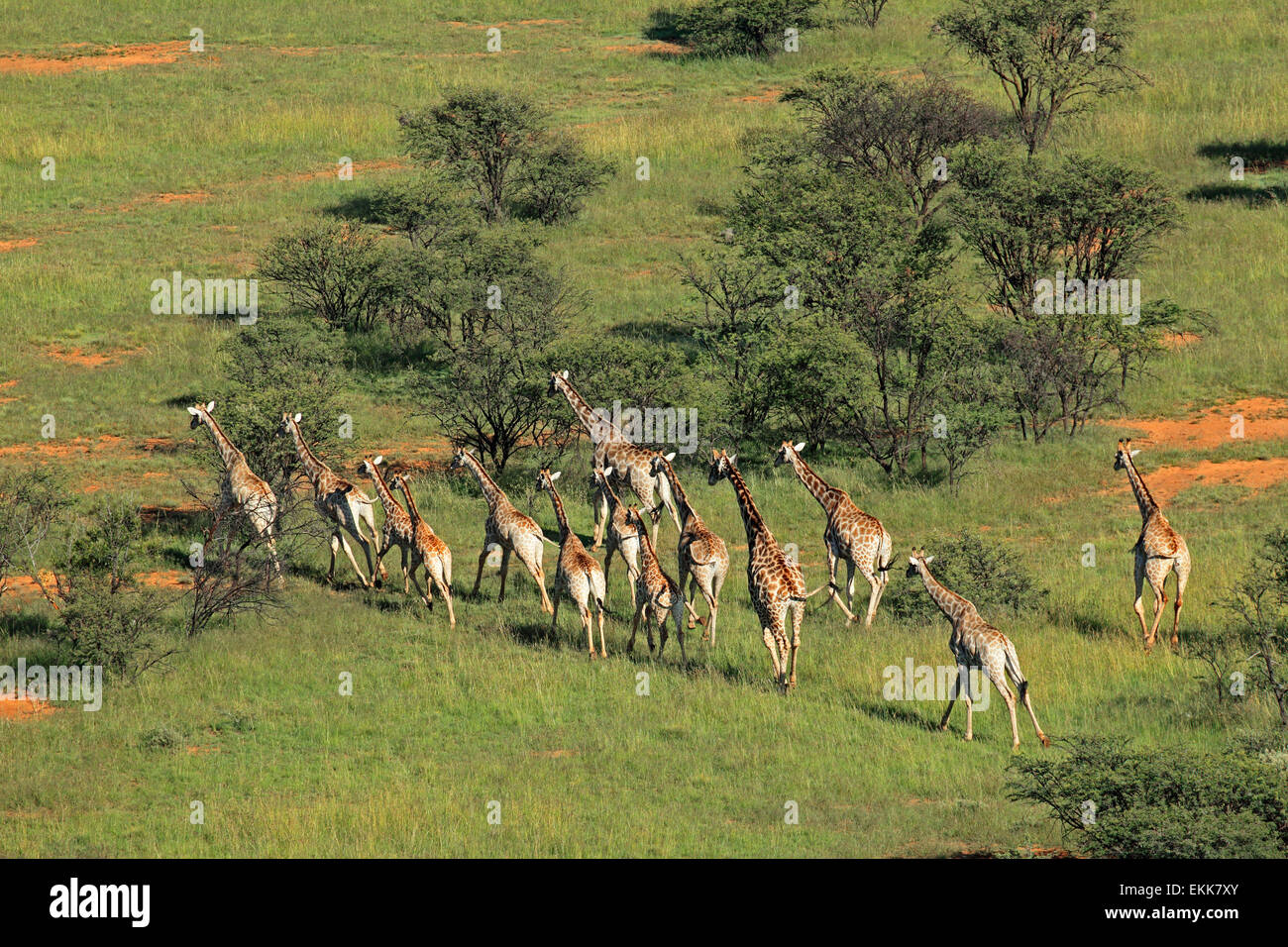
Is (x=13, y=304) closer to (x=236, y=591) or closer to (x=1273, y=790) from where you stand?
(x=236, y=591)

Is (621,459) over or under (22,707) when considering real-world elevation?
over

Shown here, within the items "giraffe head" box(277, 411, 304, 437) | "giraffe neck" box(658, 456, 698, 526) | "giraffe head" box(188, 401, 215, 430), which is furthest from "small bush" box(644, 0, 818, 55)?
"giraffe neck" box(658, 456, 698, 526)

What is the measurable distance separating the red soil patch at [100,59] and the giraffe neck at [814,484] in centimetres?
3926

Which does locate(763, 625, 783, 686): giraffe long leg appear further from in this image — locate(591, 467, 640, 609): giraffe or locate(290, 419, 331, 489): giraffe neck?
locate(290, 419, 331, 489): giraffe neck

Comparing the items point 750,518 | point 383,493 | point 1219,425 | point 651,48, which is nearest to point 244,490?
point 383,493

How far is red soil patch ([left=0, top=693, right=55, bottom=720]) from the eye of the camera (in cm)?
1972

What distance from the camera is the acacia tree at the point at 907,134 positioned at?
133 ft

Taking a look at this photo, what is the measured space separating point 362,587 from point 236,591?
8.20 ft

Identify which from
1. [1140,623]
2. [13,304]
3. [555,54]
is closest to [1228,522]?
[1140,623]

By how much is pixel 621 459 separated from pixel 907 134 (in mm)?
17595

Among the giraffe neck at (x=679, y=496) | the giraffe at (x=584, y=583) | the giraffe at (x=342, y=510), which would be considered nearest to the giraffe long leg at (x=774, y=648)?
the giraffe at (x=584, y=583)

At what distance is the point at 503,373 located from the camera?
30109mm

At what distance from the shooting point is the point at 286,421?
26.8 metres

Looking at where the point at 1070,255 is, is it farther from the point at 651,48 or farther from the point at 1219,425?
the point at 651,48
